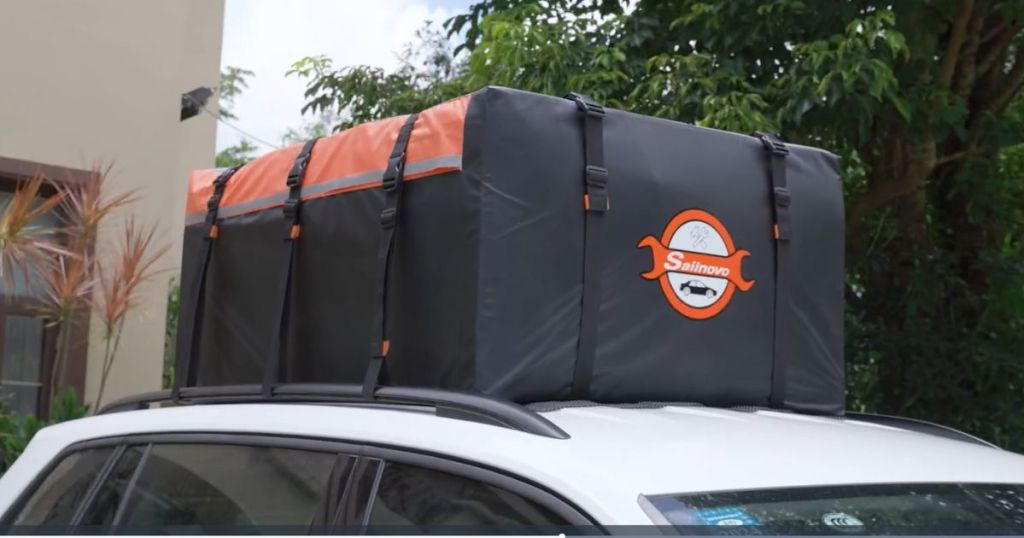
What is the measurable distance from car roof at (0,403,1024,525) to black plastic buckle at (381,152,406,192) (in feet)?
1.83

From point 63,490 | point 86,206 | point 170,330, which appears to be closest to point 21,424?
point 86,206

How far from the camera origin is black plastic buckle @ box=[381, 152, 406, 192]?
9.16ft

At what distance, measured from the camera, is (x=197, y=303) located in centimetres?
350

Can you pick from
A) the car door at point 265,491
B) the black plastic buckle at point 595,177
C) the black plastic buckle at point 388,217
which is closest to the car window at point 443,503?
the car door at point 265,491

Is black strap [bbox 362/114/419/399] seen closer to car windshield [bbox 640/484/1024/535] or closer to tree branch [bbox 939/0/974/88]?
car windshield [bbox 640/484/1024/535]

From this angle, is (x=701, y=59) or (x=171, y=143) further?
(x=171, y=143)

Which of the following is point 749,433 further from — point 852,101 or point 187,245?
point 852,101

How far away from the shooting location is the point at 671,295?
2.85 metres

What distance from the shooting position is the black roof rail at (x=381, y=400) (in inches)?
84.4

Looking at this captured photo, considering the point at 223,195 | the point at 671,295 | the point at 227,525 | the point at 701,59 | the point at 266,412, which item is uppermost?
the point at 701,59

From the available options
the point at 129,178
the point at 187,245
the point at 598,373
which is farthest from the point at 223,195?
the point at 129,178

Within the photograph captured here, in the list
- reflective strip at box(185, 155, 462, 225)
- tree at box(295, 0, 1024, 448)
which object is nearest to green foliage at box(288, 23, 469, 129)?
tree at box(295, 0, 1024, 448)

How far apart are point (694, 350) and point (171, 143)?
21.1 ft

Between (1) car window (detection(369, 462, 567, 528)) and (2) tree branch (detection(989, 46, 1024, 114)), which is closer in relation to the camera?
(1) car window (detection(369, 462, 567, 528))
